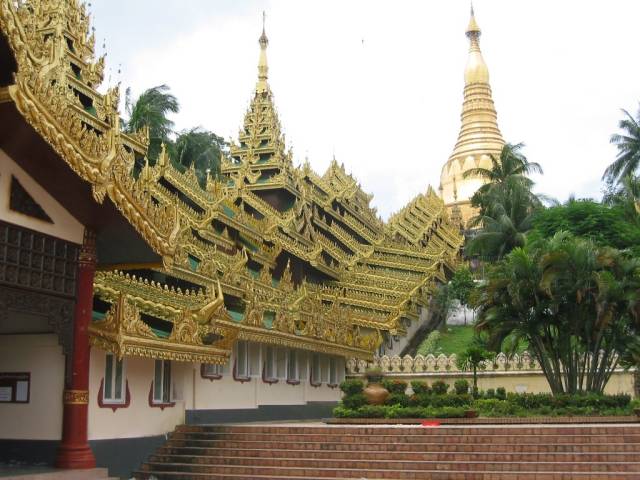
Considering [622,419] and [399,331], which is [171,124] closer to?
[399,331]

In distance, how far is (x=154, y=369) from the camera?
16.9 metres

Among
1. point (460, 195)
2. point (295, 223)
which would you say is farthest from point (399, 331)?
point (460, 195)

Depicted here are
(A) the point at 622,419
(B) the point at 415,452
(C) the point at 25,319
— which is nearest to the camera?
(C) the point at 25,319

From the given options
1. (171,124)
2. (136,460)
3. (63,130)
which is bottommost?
(136,460)

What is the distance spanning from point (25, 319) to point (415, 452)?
7368mm

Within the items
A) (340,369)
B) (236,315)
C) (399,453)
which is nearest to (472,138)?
(340,369)

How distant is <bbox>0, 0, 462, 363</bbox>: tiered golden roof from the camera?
13.1 m

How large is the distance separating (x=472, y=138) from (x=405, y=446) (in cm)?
7040

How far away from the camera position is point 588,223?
41.4 m

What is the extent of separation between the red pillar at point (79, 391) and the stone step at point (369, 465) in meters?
2.82

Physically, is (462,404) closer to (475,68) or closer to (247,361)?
(247,361)

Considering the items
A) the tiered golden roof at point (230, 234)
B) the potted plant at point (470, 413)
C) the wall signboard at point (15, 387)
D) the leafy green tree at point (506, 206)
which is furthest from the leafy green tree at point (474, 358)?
the wall signboard at point (15, 387)

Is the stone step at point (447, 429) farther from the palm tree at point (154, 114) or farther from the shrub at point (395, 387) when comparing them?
the palm tree at point (154, 114)

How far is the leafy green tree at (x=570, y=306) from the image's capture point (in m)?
22.1
